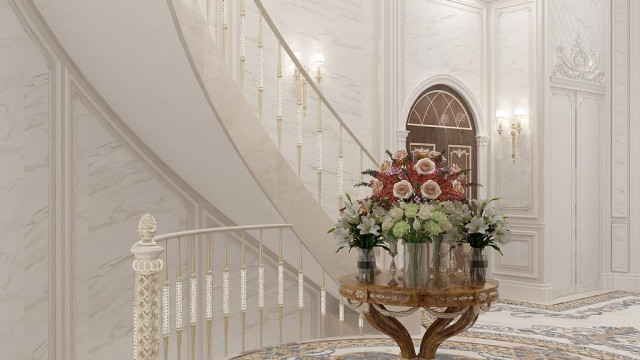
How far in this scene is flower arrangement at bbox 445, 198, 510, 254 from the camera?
155 inches

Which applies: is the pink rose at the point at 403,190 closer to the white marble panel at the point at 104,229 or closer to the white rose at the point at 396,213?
the white rose at the point at 396,213

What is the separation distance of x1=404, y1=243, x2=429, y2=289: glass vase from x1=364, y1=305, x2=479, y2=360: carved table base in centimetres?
34

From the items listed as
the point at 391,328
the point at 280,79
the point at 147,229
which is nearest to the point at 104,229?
the point at 280,79

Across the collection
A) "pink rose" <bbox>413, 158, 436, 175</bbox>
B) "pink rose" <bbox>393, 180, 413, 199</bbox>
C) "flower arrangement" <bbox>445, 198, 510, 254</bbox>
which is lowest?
"flower arrangement" <bbox>445, 198, 510, 254</bbox>

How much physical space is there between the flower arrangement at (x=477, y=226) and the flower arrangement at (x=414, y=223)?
0.16 metres

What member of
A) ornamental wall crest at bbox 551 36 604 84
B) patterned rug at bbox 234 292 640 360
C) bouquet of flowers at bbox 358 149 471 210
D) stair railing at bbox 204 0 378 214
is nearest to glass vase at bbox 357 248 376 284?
bouquet of flowers at bbox 358 149 471 210

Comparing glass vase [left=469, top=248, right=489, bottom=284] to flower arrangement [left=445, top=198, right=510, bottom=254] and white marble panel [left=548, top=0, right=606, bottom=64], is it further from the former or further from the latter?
white marble panel [left=548, top=0, right=606, bottom=64]

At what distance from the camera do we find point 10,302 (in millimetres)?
4500

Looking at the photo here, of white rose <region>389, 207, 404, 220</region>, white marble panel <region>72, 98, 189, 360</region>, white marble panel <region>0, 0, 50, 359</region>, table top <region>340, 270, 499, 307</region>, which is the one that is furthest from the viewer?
white marble panel <region>72, 98, 189, 360</region>

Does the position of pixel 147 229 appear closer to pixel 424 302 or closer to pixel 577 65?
pixel 424 302

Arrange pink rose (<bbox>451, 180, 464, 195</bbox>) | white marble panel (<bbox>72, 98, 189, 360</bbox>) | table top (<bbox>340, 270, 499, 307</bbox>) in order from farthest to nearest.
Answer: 1. white marble panel (<bbox>72, 98, 189, 360</bbox>)
2. pink rose (<bbox>451, 180, 464, 195</bbox>)
3. table top (<bbox>340, 270, 499, 307</bbox>)

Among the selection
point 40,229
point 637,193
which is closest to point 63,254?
point 40,229

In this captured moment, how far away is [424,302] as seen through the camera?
365cm

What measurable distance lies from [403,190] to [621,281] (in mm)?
6117
